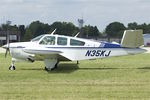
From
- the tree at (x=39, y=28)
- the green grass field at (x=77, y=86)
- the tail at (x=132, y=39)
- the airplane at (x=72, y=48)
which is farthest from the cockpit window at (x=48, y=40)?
the tree at (x=39, y=28)

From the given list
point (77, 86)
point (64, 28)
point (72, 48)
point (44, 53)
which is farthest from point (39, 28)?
point (77, 86)

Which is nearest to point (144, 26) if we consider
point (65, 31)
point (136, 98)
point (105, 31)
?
point (105, 31)

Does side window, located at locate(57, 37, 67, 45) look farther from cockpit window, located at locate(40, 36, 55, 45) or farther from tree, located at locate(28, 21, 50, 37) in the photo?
tree, located at locate(28, 21, 50, 37)

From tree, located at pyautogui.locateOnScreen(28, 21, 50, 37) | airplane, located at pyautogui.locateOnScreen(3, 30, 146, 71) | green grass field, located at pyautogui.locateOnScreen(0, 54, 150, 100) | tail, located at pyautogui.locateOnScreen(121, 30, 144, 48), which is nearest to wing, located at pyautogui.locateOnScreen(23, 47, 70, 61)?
airplane, located at pyautogui.locateOnScreen(3, 30, 146, 71)

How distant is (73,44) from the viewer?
18.6 meters

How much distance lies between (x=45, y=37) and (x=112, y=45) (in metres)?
3.21

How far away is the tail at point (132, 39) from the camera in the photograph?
17.7m

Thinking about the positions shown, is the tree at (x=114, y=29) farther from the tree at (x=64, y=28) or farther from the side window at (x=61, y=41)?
the side window at (x=61, y=41)

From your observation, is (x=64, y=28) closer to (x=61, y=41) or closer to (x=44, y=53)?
(x=61, y=41)

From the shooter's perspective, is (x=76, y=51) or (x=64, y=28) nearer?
(x=76, y=51)

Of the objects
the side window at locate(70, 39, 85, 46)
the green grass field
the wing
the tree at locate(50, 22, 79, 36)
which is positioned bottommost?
the green grass field

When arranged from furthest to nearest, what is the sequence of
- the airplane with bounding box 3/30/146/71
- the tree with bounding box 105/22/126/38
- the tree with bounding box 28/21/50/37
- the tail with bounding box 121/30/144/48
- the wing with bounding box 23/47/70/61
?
1. the tree with bounding box 105/22/126/38
2. the tree with bounding box 28/21/50/37
3. the airplane with bounding box 3/30/146/71
4. the tail with bounding box 121/30/144/48
5. the wing with bounding box 23/47/70/61

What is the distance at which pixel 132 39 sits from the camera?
58.7 feet

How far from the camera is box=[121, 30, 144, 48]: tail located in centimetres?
1766
